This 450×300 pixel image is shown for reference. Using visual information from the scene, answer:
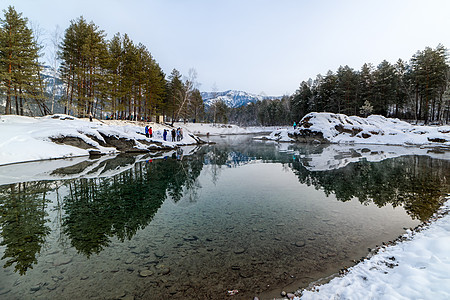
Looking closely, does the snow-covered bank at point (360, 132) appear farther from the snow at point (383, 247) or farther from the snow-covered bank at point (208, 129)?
the snow-covered bank at point (208, 129)

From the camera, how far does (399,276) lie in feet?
10.4

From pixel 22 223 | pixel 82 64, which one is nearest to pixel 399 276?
pixel 22 223

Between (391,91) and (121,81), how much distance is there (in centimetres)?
6056

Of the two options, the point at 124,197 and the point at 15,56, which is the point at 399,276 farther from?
the point at 15,56

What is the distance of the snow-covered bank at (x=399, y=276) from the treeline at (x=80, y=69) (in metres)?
36.6

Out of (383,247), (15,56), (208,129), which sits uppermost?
(15,56)

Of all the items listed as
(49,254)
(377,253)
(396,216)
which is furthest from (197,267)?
(396,216)

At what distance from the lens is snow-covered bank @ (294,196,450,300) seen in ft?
8.86

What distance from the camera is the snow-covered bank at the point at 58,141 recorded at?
49.6ft

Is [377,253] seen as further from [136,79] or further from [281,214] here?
[136,79]

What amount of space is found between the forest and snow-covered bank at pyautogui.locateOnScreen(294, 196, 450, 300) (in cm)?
3672

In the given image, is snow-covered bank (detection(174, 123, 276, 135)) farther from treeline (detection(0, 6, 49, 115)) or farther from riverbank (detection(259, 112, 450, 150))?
treeline (detection(0, 6, 49, 115))

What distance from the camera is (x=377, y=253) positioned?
4.32m

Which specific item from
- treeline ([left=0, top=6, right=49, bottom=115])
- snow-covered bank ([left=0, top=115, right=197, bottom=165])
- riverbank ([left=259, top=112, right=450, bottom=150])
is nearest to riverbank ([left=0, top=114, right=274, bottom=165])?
snow-covered bank ([left=0, top=115, right=197, bottom=165])
